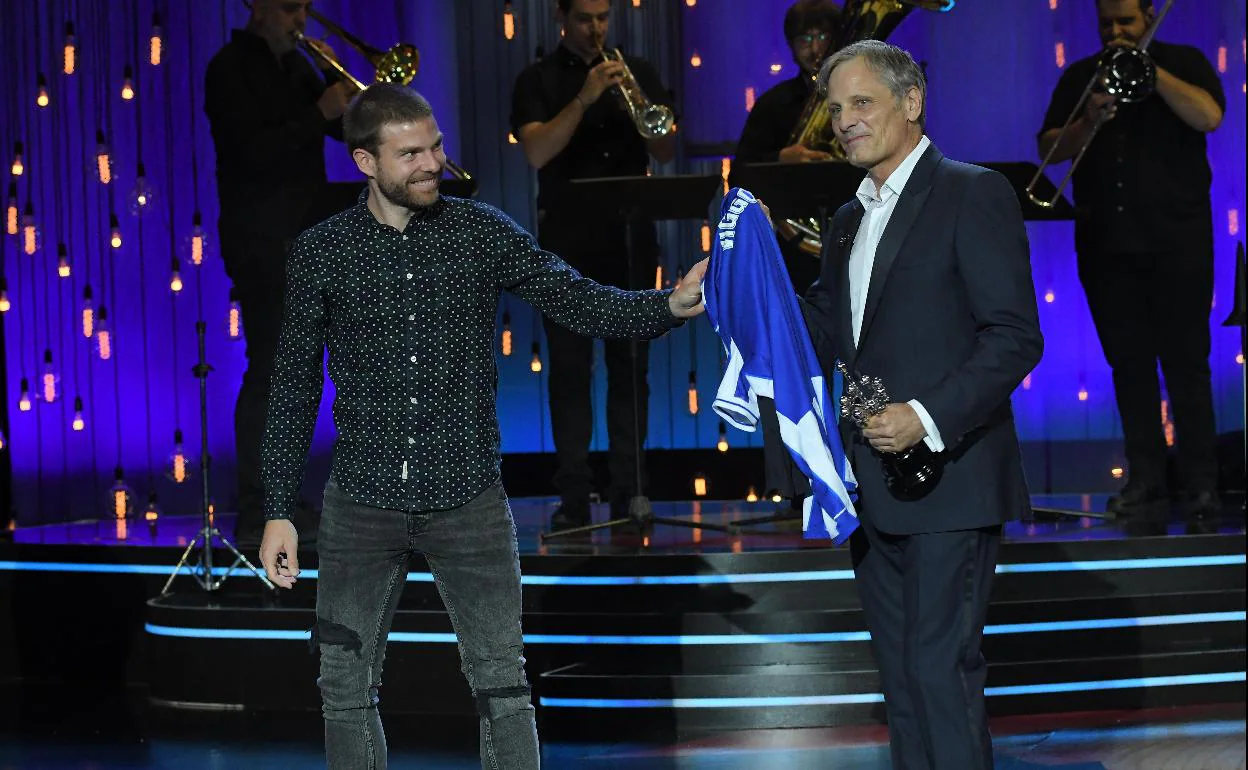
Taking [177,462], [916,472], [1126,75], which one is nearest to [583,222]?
[1126,75]

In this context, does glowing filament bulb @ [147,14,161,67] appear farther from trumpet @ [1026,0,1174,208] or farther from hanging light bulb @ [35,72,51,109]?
trumpet @ [1026,0,1174,208]

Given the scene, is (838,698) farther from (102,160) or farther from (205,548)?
(102,160)

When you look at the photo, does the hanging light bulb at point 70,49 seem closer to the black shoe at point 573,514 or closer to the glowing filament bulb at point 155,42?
the glowing filament bulb at point 155,42

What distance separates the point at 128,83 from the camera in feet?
26.1

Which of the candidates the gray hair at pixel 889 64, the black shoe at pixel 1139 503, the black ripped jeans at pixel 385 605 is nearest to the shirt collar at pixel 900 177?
the gray hair at pixel 889 64

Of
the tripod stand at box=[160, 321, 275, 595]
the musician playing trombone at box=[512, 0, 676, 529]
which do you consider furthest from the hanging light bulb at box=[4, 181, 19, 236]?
the musician playing trombone at box=[512, 0, 676, 529]

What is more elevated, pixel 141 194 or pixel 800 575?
pixel 141 194

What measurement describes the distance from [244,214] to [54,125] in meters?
2.11

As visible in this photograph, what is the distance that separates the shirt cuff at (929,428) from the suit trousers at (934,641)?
193 mm

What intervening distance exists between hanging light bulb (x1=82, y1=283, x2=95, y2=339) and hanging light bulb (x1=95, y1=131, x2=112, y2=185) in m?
0.56

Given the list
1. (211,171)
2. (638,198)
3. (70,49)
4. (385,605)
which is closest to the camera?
(385,605)

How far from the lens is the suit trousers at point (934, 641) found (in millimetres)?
3086

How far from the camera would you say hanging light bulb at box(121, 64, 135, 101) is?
796cm

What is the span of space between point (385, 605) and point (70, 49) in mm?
5250
